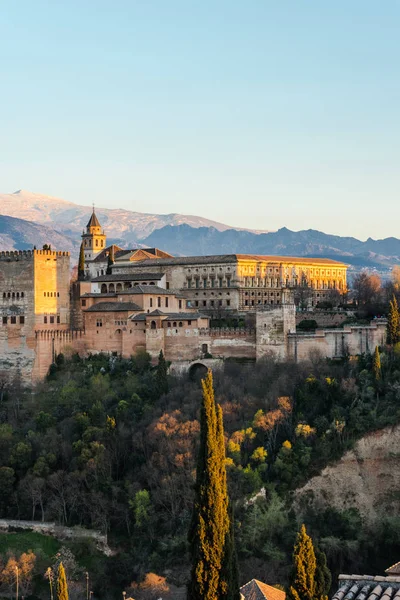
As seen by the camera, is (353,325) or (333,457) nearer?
(333,457)

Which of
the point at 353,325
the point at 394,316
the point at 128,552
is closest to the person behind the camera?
the point at 128,552

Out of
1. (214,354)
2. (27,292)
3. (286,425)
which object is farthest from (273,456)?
(27,292)

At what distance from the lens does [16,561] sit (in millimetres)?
42406

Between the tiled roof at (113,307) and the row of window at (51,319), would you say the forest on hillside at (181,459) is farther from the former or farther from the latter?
the row of window at (51,319)

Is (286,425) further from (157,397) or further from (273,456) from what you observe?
(157,397)


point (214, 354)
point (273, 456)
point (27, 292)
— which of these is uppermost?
point (27, 292)

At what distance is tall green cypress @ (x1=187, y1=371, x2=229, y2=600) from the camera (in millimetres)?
30422

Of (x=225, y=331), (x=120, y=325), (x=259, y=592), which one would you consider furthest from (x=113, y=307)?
(x=259, y=592)

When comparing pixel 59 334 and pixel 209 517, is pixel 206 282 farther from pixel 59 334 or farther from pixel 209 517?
pixel 209 517

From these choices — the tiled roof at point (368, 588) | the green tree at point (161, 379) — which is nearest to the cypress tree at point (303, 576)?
the tiled roof at point (368, 588)

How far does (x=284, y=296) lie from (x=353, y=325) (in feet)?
17.7

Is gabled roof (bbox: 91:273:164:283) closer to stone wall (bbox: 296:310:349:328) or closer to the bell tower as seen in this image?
stone wall (bbox: 296:310:349:328)

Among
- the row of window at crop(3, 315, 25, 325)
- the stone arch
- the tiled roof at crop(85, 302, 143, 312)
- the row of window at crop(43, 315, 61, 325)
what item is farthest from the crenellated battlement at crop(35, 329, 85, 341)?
the stone arch

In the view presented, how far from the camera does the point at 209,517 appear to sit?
102 feet
